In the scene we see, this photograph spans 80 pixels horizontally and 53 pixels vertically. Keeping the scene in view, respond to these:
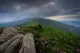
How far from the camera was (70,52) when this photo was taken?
1037cm

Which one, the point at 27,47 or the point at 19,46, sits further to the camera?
the point at 19,46

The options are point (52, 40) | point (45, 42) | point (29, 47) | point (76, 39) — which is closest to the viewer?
point (29, 47)

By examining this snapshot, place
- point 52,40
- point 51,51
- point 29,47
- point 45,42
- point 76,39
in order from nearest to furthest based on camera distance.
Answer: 1. point 29,47
2. point 51,51
3. point 45,42
4. point 52,40
5. point 76,39

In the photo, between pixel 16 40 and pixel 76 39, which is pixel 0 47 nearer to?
pixel 16 40

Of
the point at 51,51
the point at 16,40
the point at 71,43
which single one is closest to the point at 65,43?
the point at 71,43

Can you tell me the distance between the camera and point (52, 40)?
1157cm

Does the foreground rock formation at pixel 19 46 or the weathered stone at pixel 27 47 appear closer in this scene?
the weathered stone at pixel 27 47

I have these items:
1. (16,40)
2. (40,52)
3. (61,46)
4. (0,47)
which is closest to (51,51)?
(40,52)

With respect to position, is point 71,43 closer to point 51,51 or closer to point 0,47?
point 51,51

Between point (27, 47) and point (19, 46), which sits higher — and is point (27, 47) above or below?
above

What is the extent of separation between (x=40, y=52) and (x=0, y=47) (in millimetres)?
2403

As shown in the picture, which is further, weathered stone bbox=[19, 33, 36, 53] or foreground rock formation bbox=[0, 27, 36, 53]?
foreground rock formation bbox=[0, 27, 36, 53]

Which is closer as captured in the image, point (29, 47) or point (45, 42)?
point (29, 47)

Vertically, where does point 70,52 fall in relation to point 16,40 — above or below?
below
